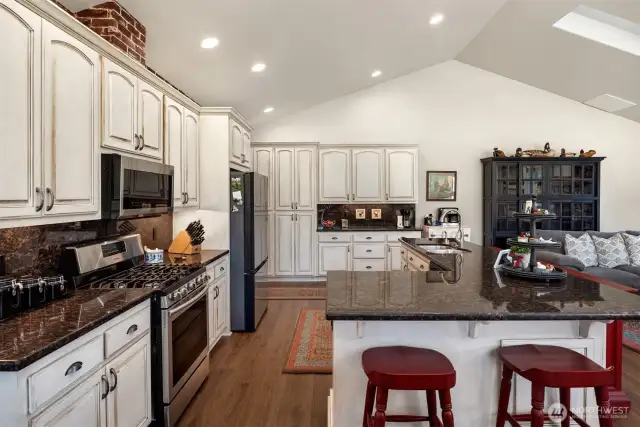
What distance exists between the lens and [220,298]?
11.5 ft

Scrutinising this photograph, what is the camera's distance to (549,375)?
Result: 1.48 m

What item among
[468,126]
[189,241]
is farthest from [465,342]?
[468,126]

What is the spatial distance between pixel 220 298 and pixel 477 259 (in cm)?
226

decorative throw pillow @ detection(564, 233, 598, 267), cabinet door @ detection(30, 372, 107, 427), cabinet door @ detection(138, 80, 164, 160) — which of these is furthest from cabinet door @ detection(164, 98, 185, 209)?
decorative throw pillow @ detection(564, 233, 598, 267)

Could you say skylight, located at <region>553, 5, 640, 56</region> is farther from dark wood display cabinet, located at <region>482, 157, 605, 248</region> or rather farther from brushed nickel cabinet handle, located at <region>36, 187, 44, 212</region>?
brushed nickel cabinet handle, located at <region>36, 187, 44, 212</region>

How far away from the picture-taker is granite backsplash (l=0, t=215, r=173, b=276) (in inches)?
74.9

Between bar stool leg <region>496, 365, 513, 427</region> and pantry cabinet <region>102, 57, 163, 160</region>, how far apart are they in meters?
2.35

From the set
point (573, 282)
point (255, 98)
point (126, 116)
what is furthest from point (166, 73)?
point (573, 282)

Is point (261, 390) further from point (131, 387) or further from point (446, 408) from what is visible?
point (446, 408)

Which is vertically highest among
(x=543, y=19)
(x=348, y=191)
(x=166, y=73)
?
(x=543, y=19)

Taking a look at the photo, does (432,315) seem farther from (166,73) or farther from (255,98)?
(255,98)

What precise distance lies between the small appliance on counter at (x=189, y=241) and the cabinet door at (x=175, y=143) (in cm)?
27

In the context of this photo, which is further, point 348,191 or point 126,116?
point 348,191

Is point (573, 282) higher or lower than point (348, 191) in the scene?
lower
